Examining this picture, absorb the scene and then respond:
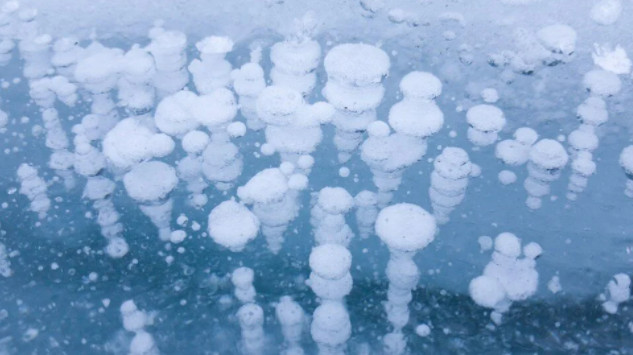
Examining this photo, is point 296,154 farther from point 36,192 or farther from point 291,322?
point 36,192

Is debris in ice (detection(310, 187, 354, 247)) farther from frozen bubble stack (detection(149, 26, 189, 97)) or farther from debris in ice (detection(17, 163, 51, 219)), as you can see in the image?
debris in ice (detection(17, 163, 51, 219))

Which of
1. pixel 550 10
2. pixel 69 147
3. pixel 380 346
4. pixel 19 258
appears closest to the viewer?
pixel 380 346

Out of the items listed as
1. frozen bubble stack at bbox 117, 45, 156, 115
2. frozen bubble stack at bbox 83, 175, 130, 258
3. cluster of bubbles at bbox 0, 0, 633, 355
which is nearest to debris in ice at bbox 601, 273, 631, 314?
cluster of bubbles at bbox 0, 0, 633, 355

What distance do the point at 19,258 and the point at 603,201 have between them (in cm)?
363

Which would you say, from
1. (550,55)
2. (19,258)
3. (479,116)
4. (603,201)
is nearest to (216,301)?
(19,258)

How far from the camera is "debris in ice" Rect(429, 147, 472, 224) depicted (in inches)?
96.7

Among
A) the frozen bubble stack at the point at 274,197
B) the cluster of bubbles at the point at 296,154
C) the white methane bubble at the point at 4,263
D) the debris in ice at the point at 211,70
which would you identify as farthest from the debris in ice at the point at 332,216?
the white methane bubble at the point at 4,263

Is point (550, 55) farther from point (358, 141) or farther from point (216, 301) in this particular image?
point (216, 301)

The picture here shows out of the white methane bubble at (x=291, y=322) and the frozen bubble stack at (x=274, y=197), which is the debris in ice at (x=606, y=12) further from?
the white methane bubble at (x=291, y=322)

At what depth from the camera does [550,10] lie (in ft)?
11.3

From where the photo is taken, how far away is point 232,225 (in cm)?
230

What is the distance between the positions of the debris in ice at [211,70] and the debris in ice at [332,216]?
3.73 feet

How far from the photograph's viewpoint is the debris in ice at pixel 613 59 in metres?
3.22

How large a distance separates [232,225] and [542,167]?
1.76 meters
